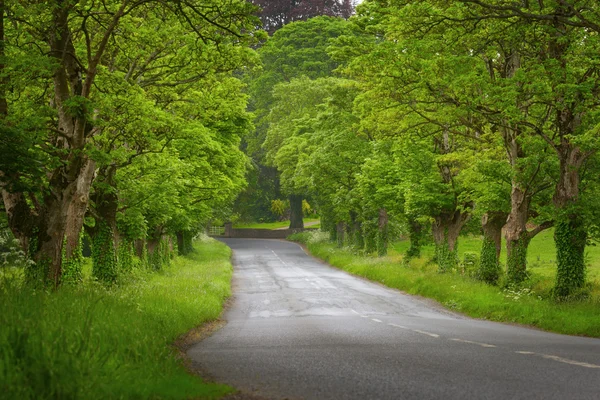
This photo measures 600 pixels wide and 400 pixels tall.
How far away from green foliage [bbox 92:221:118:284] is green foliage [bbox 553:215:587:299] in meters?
14.6

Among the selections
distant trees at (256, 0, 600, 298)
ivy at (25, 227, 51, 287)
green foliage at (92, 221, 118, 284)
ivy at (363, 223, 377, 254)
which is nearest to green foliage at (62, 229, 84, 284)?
green foliage at (92, 221, 118, 284)

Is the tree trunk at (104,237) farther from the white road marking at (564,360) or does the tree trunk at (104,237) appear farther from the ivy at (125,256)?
the white road marking at (564,360)

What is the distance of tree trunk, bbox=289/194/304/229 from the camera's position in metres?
75.8

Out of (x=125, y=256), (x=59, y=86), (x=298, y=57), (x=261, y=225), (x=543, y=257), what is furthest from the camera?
(x=261, y=225)

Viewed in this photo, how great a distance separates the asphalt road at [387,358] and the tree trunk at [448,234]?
32.5 feet

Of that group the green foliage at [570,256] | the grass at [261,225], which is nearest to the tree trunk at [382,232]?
the green foliage at [570,256]

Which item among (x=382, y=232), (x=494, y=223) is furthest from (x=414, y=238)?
(x=494, y=223)

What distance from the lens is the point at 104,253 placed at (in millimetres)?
22266

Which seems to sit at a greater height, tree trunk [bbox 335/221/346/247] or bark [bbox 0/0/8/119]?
bark [bbox 0/0/8/119]

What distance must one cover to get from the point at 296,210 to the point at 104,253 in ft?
180

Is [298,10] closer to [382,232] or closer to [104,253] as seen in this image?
[382,232]

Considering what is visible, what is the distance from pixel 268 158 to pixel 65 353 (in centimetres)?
6062

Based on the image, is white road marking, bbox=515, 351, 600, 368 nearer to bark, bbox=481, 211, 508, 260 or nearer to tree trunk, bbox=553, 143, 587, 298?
tree trunk, bbox=553, 143, 587, 298

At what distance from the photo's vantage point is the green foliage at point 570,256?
1802 cm
